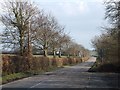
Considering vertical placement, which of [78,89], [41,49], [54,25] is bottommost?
[78,89]

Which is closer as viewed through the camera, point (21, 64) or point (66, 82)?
point (66, 82)

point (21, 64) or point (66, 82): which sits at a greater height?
point (21, 64)

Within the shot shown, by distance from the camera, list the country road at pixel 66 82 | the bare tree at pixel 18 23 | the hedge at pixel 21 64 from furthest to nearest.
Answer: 1. the bare tree at pixel 18 23
2. the hedge at pixel 21 64
3. the country road at pixel 66 82

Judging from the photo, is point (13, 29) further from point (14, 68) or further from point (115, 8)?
point (115, 8)

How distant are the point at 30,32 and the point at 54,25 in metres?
25.6

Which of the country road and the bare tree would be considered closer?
the country road

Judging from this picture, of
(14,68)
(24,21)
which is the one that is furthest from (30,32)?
(14,68)

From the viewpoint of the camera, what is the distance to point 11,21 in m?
52.0

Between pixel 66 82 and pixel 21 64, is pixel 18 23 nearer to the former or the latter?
pixel 21 64

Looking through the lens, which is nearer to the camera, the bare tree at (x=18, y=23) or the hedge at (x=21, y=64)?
the hedge at (x=21, y=64)

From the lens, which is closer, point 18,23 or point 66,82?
point 66,82

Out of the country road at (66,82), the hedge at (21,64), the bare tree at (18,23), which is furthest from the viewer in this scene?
the bare tree at (18,23)

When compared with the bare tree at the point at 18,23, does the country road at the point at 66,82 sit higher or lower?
lower

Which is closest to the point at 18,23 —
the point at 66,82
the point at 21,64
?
the point at 21,64
